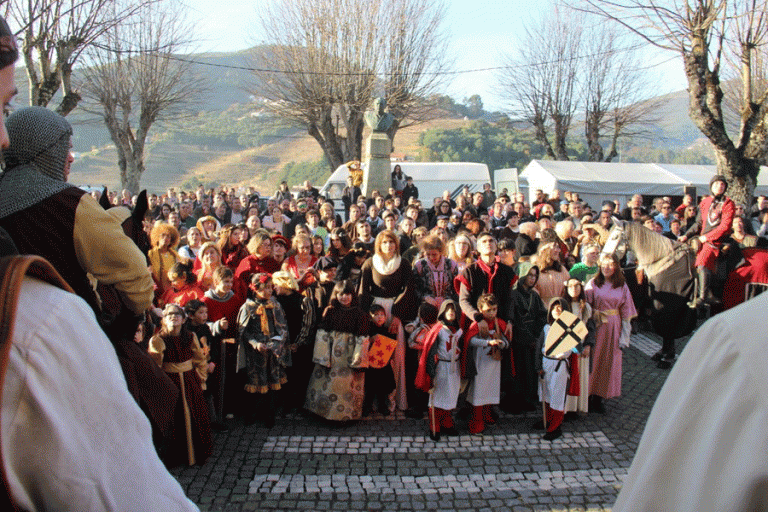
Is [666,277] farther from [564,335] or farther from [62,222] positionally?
[62,222]

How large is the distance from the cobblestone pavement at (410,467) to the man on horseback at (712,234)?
2737mm

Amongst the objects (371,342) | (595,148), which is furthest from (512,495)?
(595,148)

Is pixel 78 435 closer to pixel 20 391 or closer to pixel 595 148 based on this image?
pixel 20 391

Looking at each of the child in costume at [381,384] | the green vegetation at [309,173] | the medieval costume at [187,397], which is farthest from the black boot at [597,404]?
the green vegetation at [309,173]

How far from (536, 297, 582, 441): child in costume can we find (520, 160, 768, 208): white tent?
15.8 metres

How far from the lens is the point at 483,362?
6.24 metres

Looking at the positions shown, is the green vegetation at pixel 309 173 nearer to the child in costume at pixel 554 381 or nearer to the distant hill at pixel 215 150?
the distant hill at pixel 215 150

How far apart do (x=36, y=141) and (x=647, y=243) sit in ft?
26.0

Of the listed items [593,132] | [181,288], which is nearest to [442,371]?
[181,288]

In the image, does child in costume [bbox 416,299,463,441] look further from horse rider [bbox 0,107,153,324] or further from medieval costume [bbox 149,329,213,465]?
horse rider [bbox 0,107,153,324]

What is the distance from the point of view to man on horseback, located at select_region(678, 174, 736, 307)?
859 centimetres

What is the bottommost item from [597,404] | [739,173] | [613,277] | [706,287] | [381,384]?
[597,404]

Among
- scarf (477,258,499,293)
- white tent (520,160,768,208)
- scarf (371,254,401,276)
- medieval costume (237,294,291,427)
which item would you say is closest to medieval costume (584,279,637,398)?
scarf (477,258,499,293)

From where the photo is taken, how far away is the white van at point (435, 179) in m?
20.0
